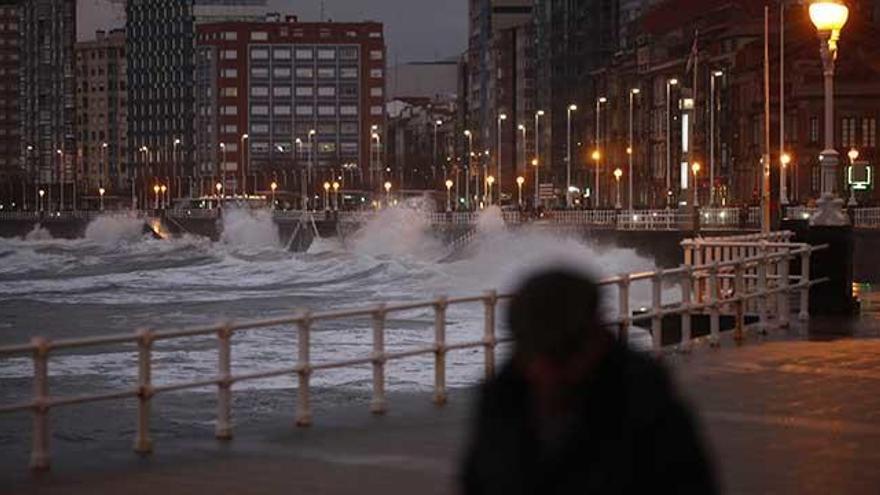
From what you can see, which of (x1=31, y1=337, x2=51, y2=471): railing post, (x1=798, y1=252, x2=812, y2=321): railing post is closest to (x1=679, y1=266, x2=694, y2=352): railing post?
(x1=798, y1=252, x2=812, y2=321): railing post

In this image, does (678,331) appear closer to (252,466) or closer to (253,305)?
(252,466)

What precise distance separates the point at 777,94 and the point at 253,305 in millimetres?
52367

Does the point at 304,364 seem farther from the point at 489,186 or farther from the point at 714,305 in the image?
the point at 489,186

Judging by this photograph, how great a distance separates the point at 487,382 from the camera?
216 inches

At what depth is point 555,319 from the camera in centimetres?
524

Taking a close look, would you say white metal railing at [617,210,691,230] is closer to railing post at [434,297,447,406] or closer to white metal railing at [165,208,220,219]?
railing post at [434,297,447,406]

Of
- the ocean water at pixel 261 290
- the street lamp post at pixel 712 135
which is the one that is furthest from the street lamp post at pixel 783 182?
the ocean water at pixel 261 290

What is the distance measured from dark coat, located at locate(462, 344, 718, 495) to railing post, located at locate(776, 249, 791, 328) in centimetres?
1962

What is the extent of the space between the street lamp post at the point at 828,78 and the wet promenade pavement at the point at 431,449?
24.1 feet

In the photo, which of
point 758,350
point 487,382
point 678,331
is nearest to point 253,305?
point 678,331

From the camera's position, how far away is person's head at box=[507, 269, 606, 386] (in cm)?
524

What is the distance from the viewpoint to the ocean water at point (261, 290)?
30.6 meters

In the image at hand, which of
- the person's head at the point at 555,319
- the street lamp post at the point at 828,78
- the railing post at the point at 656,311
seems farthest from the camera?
the street lamp post at the point at 828,78

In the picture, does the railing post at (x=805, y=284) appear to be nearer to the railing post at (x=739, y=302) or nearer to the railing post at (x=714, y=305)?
the railing post at (x=739, y=302)
